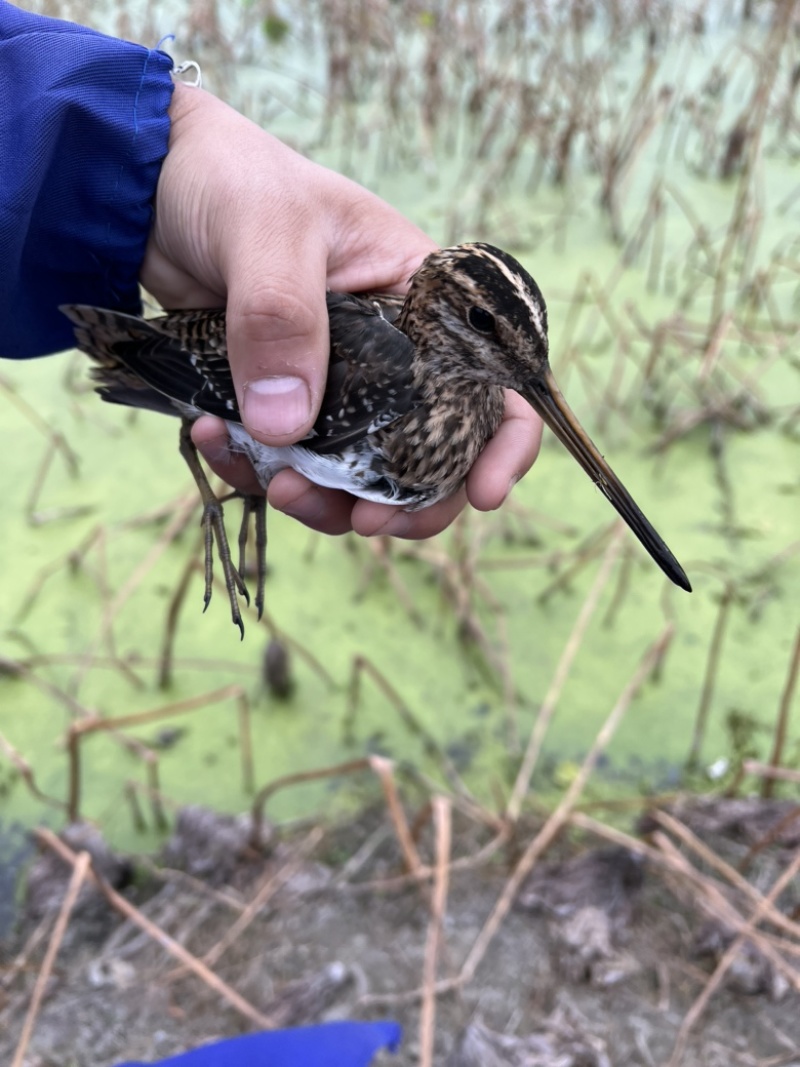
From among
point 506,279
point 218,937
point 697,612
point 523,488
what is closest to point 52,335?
point 506,279

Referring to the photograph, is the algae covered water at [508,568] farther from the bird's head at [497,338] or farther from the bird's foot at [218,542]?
the bird's head at [497,338]

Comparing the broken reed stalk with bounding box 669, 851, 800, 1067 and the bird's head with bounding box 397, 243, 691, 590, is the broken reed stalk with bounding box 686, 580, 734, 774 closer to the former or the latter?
the broken reed stalk with bounding box 669, 851, 800, 1067

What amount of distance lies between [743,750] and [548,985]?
2.87 feet

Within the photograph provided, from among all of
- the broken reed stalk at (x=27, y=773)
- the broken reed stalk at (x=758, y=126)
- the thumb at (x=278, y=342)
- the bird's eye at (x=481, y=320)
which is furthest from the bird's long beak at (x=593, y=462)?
the broken reed stalk at (x=758, y=126)

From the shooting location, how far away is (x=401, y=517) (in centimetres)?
170

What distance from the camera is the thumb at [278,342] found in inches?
56.4

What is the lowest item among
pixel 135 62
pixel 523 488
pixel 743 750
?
pixel 743 750

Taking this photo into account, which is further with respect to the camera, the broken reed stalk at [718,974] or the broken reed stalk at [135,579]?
the broken reed stalk at [135,579]

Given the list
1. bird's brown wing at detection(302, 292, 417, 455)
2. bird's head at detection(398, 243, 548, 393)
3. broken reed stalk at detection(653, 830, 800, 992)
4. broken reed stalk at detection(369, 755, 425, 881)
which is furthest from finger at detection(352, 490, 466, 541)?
broken reed stalk at detection(653, 830, 800, 992)

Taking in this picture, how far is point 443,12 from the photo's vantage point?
4.92 meters

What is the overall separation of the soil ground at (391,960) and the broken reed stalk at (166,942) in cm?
2

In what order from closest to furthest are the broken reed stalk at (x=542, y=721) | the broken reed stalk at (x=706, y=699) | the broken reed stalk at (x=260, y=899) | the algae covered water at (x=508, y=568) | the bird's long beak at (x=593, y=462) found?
the bird's long beak at (x=593, y=462) → the broken reed stalk at (x=260, y=899) → the broken reed stalk at (x=542, y=721) → the broken reed stalk at (x=706, y=699) → the algae covered water at (x=508, y=568)

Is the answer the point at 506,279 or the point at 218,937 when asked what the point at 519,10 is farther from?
the point at 218,937

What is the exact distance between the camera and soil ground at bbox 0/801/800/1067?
188 centimetres
